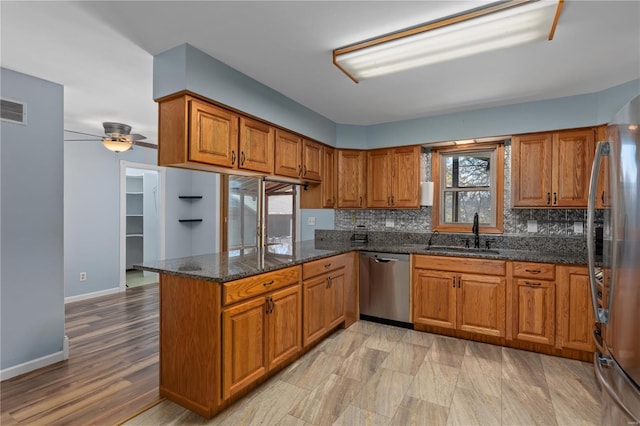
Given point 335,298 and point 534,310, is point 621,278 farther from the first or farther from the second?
point 335,298

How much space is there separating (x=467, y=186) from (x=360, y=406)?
9.17 ft

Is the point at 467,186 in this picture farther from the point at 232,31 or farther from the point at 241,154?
the point at 232,31

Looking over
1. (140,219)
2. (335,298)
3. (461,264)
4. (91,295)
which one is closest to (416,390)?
(335,298)

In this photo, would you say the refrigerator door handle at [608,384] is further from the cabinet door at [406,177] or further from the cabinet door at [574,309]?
the cabinet door at [406,177]

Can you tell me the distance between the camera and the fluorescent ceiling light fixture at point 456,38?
5.51 ft

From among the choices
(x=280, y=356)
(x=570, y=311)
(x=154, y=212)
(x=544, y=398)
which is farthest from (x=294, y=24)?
(x=154, y=212)

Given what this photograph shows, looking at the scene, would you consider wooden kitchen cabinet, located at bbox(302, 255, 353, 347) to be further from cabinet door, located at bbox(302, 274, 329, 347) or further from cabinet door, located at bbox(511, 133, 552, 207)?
cabinet door, located at bbox(511, 133, 552, 207)

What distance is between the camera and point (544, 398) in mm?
2178

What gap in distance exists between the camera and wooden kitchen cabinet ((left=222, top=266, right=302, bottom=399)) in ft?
6.52

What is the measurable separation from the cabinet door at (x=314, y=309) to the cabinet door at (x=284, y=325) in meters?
0.08

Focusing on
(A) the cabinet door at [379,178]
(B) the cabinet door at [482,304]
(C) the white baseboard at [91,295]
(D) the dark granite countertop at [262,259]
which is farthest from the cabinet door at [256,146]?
(C) the white baseboard at [91,295]

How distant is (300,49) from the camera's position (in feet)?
7.22

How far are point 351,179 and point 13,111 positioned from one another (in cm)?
328

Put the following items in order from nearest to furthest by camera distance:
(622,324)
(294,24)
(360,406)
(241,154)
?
(622,324) → (294,24) → (360,406) → (241,154)
